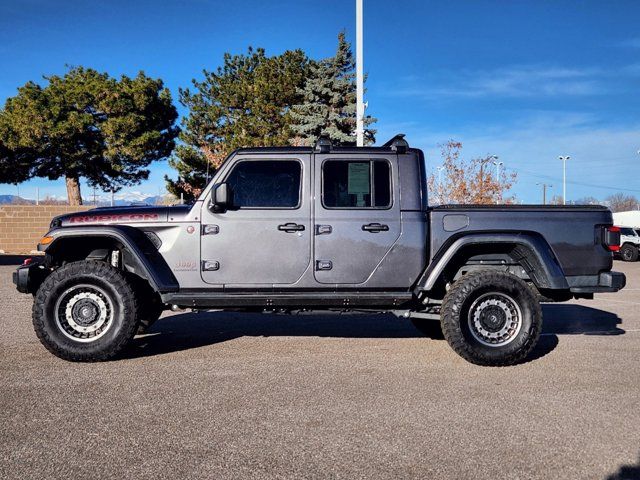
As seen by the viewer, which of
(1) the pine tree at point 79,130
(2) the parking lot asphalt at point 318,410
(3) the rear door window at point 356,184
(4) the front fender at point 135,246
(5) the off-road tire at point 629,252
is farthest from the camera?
(1) the pine tree at point 79,130

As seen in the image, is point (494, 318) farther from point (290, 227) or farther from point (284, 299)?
point (290, 227)

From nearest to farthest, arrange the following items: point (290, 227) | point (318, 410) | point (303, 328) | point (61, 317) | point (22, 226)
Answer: point (318, 410)
point (61, 317)
point (290, 227)
point (303, 328)
point (22, 226)

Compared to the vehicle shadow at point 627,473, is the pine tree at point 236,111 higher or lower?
higher

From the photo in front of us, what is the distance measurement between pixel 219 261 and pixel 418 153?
7.83ft

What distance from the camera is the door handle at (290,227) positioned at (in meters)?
5.82

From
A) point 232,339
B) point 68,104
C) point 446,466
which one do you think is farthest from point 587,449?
point 68,104

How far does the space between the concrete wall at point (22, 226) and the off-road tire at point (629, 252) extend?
24.5 m

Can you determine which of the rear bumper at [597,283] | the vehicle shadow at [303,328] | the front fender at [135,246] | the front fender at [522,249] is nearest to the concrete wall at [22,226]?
the vehicle shadow at [303,328]

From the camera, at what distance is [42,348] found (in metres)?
6.36

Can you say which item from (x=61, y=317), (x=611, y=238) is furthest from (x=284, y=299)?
(x=611, y=238)

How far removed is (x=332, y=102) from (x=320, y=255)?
2485 cm

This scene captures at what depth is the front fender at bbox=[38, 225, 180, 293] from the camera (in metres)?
5.58

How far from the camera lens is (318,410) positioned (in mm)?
A: 4223

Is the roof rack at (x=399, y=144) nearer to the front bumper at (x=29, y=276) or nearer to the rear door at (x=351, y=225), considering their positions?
the rear door at (x=351, y=225)
